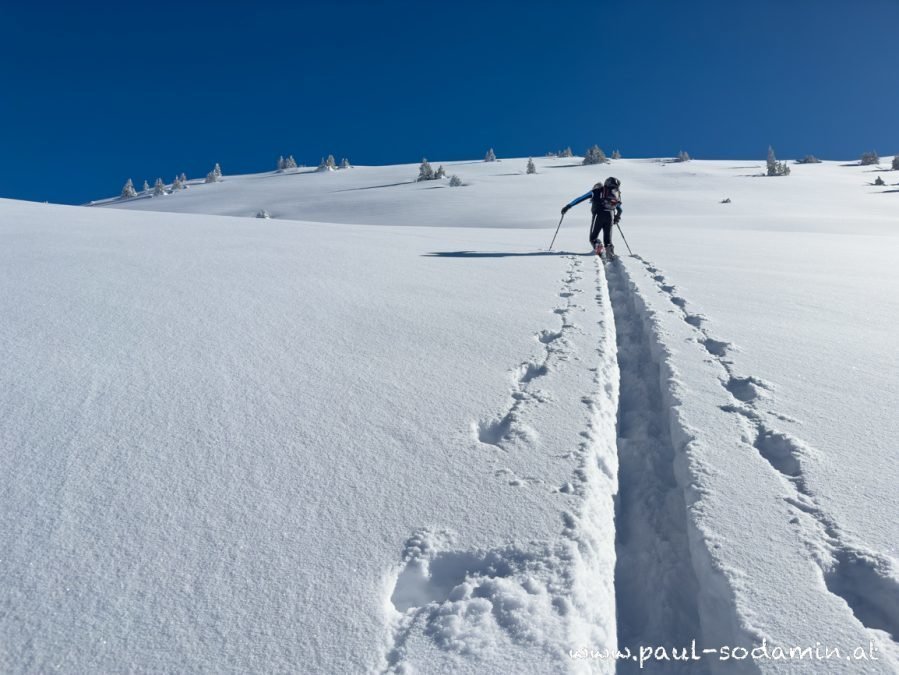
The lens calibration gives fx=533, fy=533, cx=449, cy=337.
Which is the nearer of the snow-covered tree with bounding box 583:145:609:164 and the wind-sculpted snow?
the wind-sculpted snow

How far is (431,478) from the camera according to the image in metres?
2.30

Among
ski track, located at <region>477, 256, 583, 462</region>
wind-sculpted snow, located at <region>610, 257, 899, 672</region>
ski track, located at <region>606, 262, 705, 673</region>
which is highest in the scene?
ski track, located at <region>477, 256, 583, 462</region>

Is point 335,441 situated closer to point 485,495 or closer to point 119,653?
point 485,495

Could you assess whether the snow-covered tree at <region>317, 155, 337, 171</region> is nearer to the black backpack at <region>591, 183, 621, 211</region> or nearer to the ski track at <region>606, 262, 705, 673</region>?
the black backpack at <region>591, 183, 621, 211</region>

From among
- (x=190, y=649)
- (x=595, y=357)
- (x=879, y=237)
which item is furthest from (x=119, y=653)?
(x=879, y=237)

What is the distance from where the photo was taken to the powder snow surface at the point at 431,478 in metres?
1.60

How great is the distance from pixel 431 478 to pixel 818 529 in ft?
4.96

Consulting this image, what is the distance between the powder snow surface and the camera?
160 cm

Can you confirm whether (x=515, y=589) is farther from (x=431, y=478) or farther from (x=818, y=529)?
(x=818, y=529)

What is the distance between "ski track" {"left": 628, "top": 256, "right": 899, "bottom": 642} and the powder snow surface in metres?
0.01

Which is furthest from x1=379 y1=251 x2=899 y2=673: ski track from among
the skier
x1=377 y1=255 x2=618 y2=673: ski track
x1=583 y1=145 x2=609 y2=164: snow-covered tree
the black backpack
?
x1=583 y1=145 x2=609 y2=164: snow-covered tree

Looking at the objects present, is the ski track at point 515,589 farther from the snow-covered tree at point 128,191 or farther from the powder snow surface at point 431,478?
the snow-covered tree at point 128,191

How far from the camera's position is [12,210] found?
11258mm

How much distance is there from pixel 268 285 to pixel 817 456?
486 centimetres
